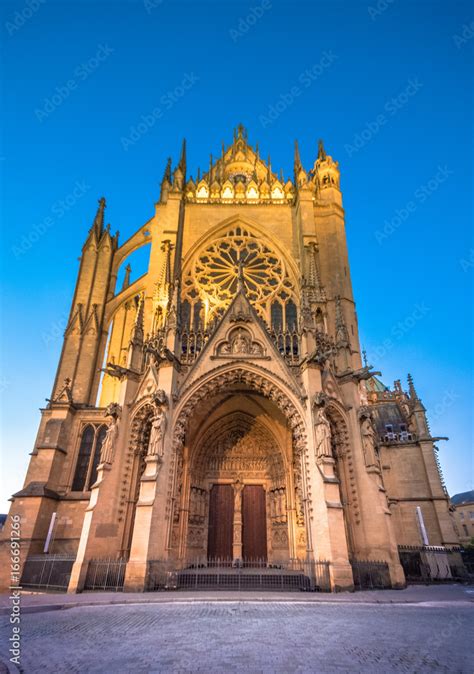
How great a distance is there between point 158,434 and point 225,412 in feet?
15.4

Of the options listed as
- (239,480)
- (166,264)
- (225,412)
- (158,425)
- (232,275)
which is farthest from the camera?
(232,275)

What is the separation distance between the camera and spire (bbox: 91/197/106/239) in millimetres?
22547

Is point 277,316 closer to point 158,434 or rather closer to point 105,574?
point 158,434

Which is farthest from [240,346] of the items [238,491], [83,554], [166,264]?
[83,554]

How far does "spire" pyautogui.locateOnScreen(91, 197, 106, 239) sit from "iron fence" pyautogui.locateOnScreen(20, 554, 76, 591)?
16360mm

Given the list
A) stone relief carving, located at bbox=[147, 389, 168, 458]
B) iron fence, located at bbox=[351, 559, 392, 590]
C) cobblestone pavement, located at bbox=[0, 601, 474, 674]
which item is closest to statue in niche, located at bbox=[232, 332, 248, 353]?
stone relief carving, located at bbox=[147, 389, 168, 458]

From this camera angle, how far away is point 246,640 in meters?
5.00

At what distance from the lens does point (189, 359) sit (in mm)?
14758

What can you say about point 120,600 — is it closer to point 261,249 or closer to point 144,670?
point 144,670

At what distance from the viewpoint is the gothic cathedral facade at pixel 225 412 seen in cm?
1240

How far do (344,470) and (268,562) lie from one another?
4820mm

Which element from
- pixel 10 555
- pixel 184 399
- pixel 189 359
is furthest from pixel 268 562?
pixel 10 555

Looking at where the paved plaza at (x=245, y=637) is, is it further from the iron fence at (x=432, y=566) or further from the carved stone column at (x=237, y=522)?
the iron fence at (x=432, y=566)

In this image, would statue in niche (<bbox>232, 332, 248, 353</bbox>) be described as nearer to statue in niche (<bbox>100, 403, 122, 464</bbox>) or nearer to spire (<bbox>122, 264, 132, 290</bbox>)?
statue in niche (<bbox>100, 403, 122, 464</bbox>)
